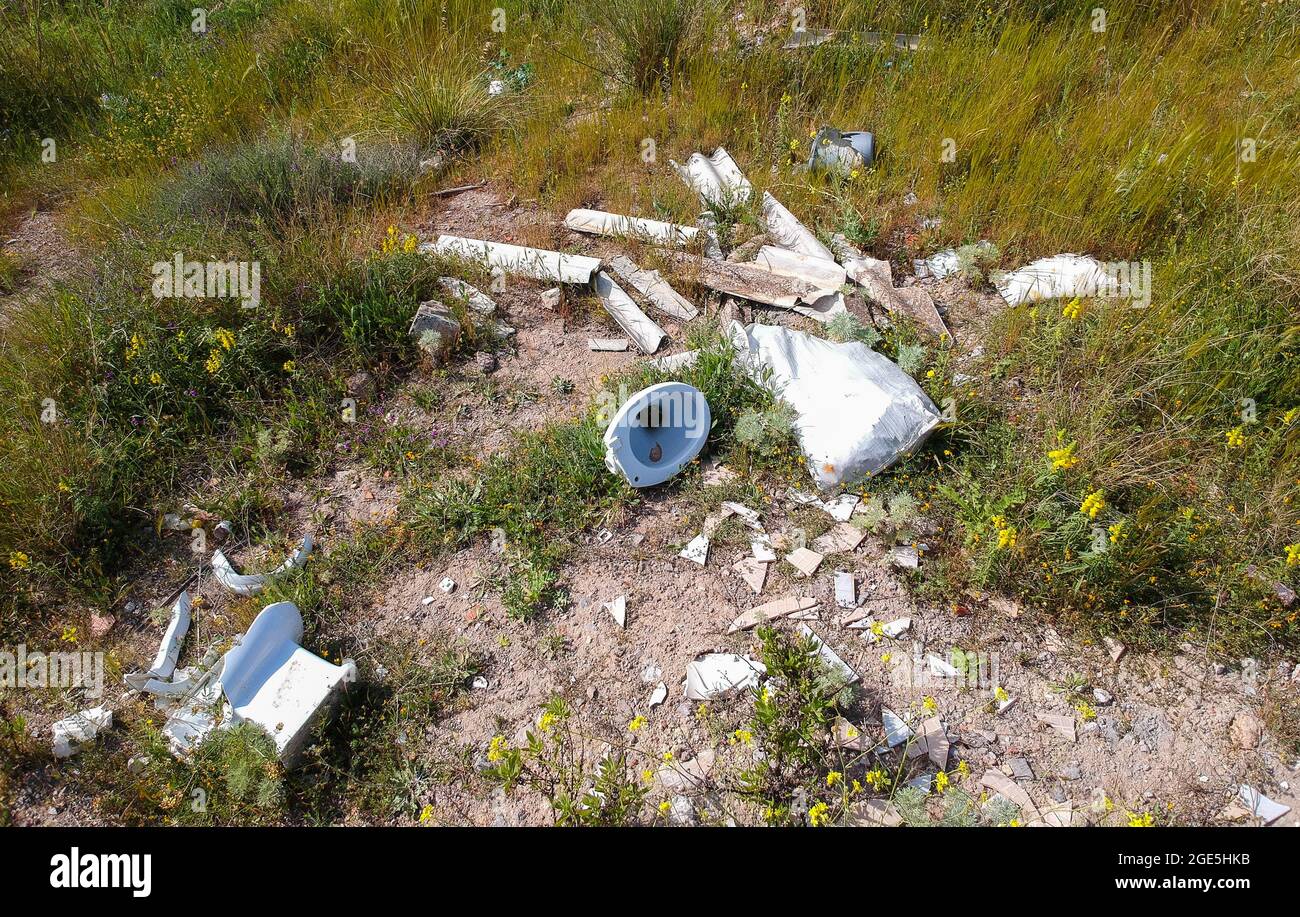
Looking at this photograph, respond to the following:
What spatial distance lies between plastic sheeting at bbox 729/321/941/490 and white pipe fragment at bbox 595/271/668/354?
660mm

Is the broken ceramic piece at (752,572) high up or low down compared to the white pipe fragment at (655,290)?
down

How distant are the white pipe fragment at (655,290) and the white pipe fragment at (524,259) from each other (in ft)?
0.59

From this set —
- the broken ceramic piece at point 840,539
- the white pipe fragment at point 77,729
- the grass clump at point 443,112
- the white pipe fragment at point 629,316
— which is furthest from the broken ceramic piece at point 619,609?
the grass clump at point 443,112

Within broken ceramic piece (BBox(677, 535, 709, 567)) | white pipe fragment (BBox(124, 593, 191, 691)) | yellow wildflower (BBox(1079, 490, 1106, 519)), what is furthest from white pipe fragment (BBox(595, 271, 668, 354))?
white pipe fragment (BBox(124, 593, 191, 691))

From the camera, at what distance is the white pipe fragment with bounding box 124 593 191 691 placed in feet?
10.3

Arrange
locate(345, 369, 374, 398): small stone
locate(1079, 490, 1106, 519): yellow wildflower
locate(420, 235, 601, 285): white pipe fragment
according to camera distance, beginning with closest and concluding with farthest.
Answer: locate(1079, 490, 1106, 519): yellow wildflower, locate(345, 369, 374, 398): small stone, locate(420, 235, 601, 285): white pipe fragment

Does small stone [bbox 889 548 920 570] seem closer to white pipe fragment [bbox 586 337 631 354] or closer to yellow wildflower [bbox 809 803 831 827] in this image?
yellow wildflower [bbox 809 803 831 827]

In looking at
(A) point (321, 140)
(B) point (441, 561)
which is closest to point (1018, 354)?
(B) point (441, 561)

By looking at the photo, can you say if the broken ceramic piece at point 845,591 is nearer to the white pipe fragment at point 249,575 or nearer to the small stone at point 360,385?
the white pipe fragment at point 249,575

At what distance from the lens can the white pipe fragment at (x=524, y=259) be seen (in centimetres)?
466

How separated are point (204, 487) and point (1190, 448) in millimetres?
4881

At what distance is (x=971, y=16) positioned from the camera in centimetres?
600
